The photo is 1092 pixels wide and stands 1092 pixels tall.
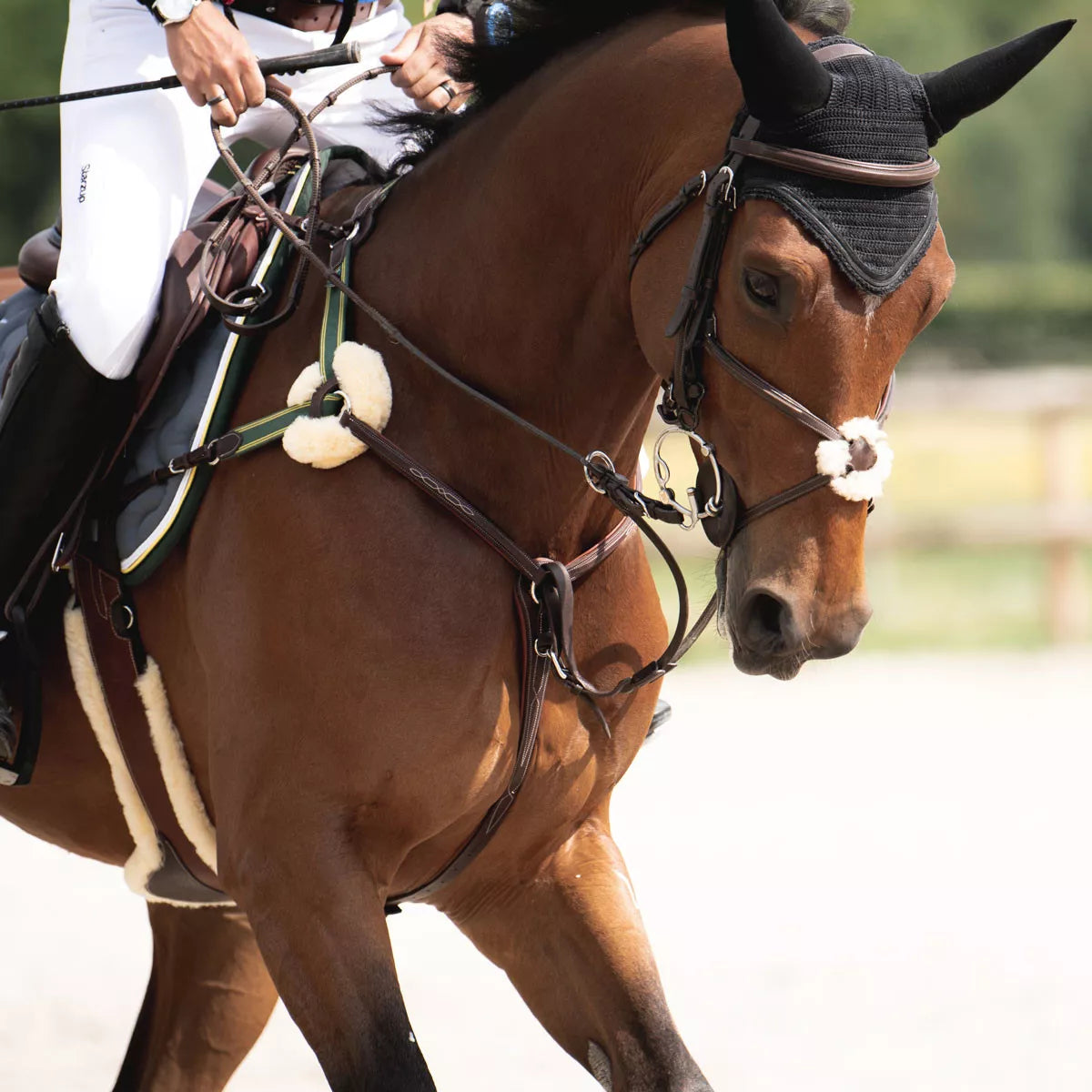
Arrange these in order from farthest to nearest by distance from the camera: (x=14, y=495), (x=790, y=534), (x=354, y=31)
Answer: (x=354, y=31) → (x=14, y=495) → (x=790, y=534)

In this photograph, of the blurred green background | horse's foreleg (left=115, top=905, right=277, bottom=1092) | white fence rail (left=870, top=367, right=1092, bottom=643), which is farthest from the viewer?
the blurred green background

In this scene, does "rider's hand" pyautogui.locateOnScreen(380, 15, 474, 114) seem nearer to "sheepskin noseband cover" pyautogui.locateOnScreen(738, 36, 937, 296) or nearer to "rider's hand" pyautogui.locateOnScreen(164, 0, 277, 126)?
"rider's hand" pyautogui.locateOnScreen(164, 0, 277, 126)

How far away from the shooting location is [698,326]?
8.05 feet

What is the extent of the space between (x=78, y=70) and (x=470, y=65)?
2.63ft

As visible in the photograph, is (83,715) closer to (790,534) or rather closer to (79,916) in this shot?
(790,534)

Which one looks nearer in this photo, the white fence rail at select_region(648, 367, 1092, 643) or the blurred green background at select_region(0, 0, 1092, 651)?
the white fence rail at select_region(648, 367, 1092, 643)

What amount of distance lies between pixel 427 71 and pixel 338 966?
5.48 feet

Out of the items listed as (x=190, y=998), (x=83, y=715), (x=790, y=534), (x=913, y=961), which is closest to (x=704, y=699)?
(x=913, y=961)

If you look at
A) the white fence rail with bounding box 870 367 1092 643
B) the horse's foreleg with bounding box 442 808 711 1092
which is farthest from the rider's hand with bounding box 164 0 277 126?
the white fence rail with bounding box 870 367 1092 643

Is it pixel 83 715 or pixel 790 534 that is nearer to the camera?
pixel 790 534

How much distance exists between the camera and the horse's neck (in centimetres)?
270

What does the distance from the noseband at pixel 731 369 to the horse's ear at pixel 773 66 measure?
2.2 inches

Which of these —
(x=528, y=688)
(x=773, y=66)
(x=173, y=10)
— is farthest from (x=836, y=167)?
(x=173, y=10)

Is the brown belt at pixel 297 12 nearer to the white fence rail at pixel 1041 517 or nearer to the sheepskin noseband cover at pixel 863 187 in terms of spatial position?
the sheepskin noseband cover at pixel 863 187
